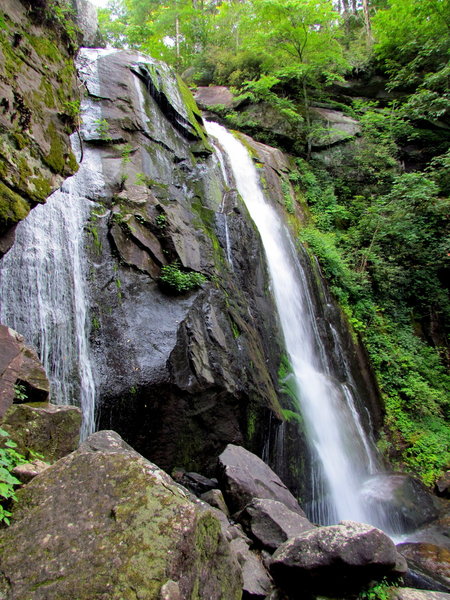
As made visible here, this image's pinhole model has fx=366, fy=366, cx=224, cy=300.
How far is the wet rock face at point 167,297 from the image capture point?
5.20m

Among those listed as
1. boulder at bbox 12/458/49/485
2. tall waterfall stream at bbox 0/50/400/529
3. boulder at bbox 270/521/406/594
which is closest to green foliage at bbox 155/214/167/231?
tall waterfall stream at bbox 0/50/400/529

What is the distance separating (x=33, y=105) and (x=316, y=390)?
761 cm

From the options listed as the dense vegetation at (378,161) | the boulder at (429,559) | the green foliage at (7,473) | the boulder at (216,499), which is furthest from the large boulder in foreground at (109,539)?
the dense vegetation at (378,161)

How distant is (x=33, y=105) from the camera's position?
4152 millimetres

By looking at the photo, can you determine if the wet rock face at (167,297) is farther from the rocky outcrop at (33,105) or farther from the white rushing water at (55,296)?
the rocky outcrop at (33,105)

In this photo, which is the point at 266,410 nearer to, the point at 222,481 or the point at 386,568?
the point at 222,481

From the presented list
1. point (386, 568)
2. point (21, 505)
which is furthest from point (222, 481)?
point (21, 505)

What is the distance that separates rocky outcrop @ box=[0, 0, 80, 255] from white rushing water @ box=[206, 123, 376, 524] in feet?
19.8

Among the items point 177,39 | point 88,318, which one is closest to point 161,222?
point 88,318

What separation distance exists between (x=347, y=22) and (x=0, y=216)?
85.7 ft

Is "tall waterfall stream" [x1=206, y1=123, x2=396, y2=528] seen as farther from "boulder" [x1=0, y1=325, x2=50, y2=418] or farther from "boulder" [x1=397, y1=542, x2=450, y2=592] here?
"boulder" [x1=0, y1=325, x2=50, y2=418]

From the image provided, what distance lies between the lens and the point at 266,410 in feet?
20.8

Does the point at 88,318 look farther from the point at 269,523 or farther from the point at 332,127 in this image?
the point at 332,127

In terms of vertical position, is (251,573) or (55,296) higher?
(55,296)
